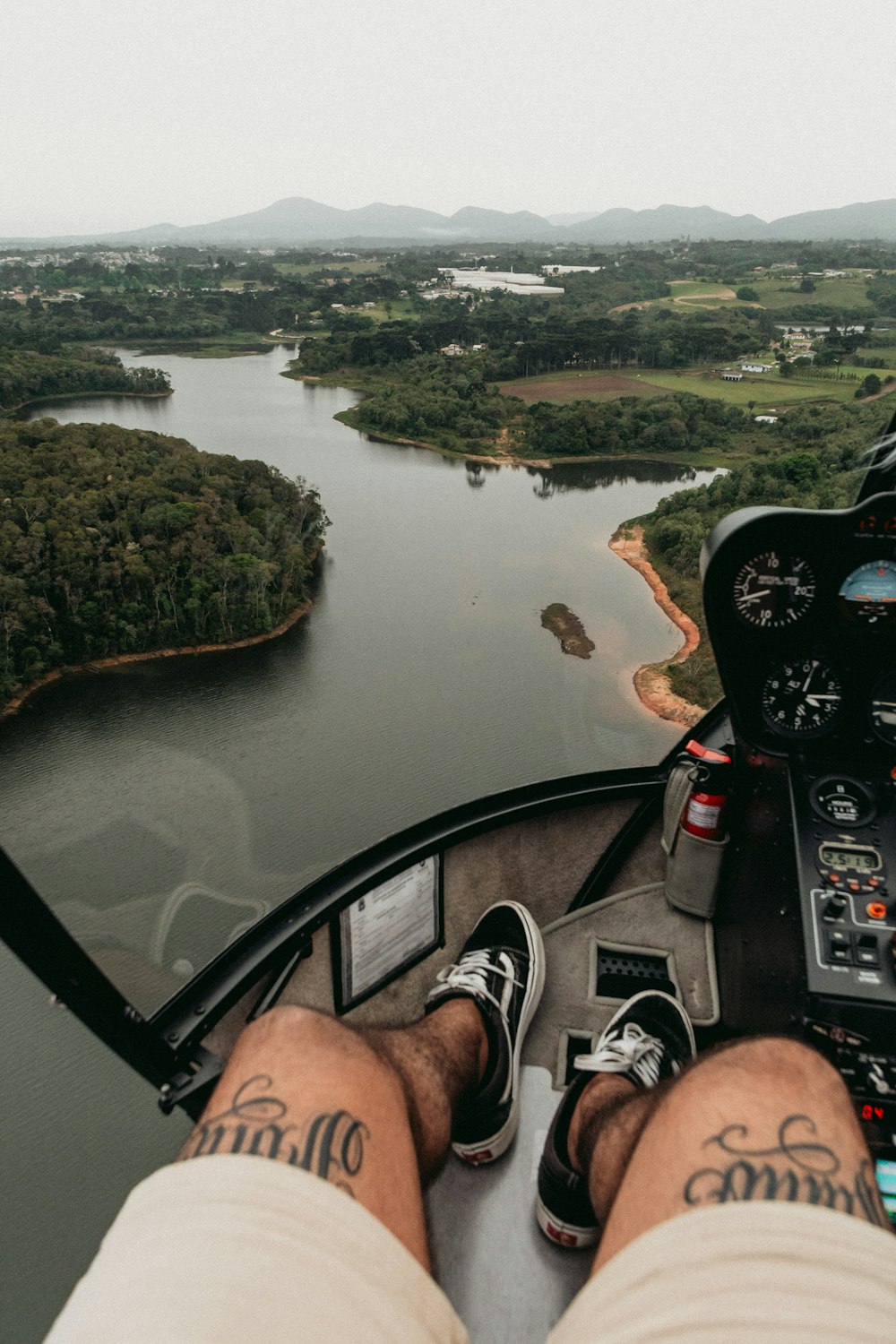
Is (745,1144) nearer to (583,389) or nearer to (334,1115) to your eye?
(334,1115)

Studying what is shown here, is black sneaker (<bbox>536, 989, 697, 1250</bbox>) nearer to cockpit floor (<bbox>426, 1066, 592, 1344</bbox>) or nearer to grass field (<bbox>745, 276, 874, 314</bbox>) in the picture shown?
cockpit floor (<bbox>426, 1066, 592, 1344</bbox>)

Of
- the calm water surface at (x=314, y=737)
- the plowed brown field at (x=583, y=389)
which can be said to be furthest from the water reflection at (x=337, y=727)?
the plowed brown field at (x=583, y=389)

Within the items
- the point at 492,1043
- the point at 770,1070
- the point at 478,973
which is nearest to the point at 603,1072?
the point at 492,1043

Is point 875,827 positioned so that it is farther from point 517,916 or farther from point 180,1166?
point 180,1166

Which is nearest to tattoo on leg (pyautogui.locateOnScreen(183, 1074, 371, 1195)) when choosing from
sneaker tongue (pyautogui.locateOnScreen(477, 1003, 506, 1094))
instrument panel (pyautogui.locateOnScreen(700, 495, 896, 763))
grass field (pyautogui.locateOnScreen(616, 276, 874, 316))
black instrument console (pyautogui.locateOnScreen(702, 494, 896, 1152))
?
sneaker tongue (pyautogui.locateOnScreen(477, 1003, 506, 1094))

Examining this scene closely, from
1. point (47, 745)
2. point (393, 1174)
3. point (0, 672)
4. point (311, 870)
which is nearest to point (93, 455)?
point (0, 672)
